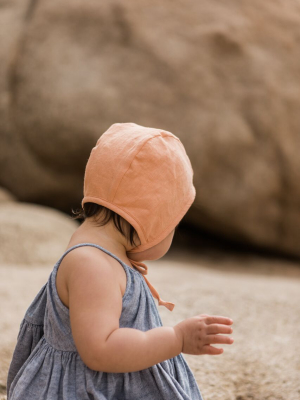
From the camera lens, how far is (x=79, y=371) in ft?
3.87

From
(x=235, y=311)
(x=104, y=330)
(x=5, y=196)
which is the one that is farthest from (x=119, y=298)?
(x=5, y=196)

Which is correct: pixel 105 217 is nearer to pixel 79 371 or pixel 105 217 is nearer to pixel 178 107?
pixel 79 371

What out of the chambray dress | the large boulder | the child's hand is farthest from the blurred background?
the child's hand

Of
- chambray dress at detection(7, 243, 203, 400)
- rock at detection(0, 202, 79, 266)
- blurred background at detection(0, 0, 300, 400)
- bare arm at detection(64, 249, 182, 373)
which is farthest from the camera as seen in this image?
blurred background at detection(0, 0, 300, 400)

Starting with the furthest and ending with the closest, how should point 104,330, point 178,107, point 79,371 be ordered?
point 178,107 → point 79,371 → point 104,330

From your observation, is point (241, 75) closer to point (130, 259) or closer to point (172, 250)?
point (172, 250)

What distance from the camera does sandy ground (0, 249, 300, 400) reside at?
1.82m

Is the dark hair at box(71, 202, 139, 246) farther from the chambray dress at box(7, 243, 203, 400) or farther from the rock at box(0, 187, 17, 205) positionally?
the rock at box(0, 187, 17, 205)

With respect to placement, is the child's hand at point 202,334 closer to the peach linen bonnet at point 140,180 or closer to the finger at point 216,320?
the finger at point 216,320

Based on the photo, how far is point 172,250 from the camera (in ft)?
15.3

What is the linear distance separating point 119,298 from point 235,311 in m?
1.59

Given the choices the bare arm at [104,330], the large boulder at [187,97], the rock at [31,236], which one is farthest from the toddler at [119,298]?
the large boulder at [187,97]

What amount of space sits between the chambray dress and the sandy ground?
0.43 metres

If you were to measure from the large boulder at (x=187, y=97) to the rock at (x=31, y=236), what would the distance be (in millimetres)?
458
